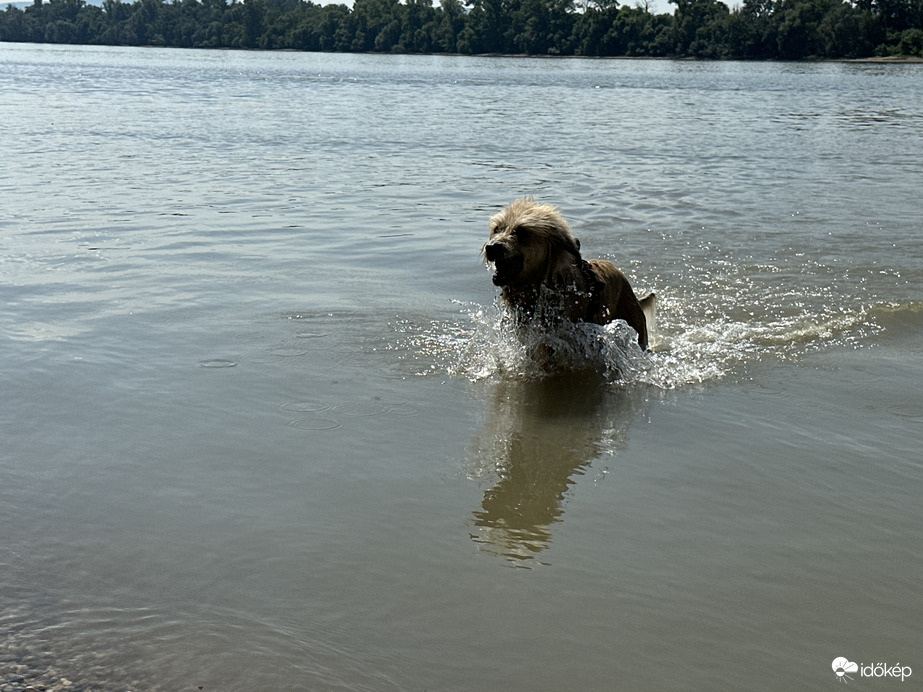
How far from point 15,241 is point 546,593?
8543 millimetres

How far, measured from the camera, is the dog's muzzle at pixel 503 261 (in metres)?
6.15

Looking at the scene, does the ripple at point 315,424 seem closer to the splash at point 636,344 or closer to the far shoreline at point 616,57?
the splash at point 636,344

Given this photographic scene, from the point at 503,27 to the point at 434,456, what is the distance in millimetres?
150191

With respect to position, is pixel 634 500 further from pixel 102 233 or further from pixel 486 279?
pixel 102 233

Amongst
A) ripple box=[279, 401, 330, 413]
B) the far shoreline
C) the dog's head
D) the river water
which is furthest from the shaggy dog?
the far shoreline

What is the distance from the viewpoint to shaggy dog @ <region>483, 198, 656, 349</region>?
6.24m

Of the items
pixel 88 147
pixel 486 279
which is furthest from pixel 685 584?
pixel 88 147

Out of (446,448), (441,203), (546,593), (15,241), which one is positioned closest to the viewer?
(546,593)

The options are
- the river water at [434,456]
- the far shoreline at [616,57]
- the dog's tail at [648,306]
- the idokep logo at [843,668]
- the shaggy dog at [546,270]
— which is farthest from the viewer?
the far shoreline at [616,57]

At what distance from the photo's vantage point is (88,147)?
20.1 meters

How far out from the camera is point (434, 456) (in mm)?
5555

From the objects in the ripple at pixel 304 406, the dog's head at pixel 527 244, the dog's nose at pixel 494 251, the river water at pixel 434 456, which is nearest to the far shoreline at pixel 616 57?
the river water at pixel 434 456

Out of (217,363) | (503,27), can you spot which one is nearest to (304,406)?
(217,363)

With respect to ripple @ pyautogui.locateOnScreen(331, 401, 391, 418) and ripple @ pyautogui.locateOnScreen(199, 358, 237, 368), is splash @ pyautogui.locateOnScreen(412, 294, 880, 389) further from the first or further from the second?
ripple @ pyautogui.locateOnScreen(199, 358, 237, 368)
